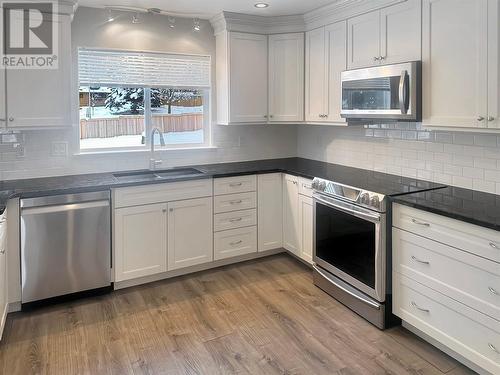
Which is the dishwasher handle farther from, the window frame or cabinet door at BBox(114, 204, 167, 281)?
the window frame

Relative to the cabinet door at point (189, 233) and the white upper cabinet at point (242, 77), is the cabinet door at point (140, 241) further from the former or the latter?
the white upper cabinet at point (242, 77)

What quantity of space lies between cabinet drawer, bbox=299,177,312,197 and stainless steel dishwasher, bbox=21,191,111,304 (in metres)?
1.71

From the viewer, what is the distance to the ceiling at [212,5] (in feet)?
11.5

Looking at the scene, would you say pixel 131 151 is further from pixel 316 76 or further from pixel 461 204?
pixel 461 204

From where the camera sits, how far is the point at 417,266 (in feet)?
8.45

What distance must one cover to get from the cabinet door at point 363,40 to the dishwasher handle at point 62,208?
2.41 metres

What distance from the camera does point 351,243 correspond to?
305cm

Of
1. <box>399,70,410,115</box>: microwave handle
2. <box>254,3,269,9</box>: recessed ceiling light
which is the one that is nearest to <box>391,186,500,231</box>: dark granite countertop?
<box>399,70,410,115</box>: microwave handle

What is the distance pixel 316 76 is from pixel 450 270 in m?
2.31

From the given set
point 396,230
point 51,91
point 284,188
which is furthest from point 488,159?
point 51,91

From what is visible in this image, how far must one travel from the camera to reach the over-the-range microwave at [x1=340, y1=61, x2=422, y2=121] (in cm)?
284

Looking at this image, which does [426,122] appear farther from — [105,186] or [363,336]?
[105,186]

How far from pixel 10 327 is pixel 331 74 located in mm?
3329

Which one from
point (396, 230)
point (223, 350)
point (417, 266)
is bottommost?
point (223, 350)
